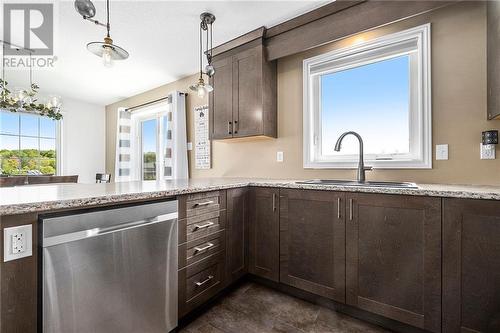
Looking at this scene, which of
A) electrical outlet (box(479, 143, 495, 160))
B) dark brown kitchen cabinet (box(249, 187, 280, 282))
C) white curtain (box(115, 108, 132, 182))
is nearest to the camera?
electrical outlet (box(479, 143, 495, 160))

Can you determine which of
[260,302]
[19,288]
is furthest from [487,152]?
[19,288]

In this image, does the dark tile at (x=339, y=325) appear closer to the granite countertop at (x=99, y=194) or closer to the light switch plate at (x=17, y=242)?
the granite countertop at (x=99, y=194)

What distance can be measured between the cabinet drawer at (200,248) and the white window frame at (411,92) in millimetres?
1189

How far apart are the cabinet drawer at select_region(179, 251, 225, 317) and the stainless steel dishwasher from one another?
8 cm

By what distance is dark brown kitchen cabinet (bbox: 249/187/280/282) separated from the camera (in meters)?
1.93

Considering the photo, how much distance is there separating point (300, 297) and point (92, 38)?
10.9 ft

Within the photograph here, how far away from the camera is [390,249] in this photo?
1444mm

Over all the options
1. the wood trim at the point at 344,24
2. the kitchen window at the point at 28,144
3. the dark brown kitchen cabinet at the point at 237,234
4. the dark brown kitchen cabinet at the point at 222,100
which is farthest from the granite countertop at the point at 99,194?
the kitchen window at the point at 28,144

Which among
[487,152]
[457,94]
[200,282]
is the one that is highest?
[457,94]

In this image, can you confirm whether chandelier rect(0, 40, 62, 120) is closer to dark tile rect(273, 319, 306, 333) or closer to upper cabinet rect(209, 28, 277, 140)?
upper cabinet rect(209, 28, 277, 140)

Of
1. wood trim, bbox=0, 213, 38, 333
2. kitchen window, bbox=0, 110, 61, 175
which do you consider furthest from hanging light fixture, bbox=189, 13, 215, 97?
kitchen window, bbox=0, 110, 61, 175

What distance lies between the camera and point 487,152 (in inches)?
62.6

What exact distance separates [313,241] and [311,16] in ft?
6.45

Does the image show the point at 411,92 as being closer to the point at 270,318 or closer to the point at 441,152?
the point at 441,152
